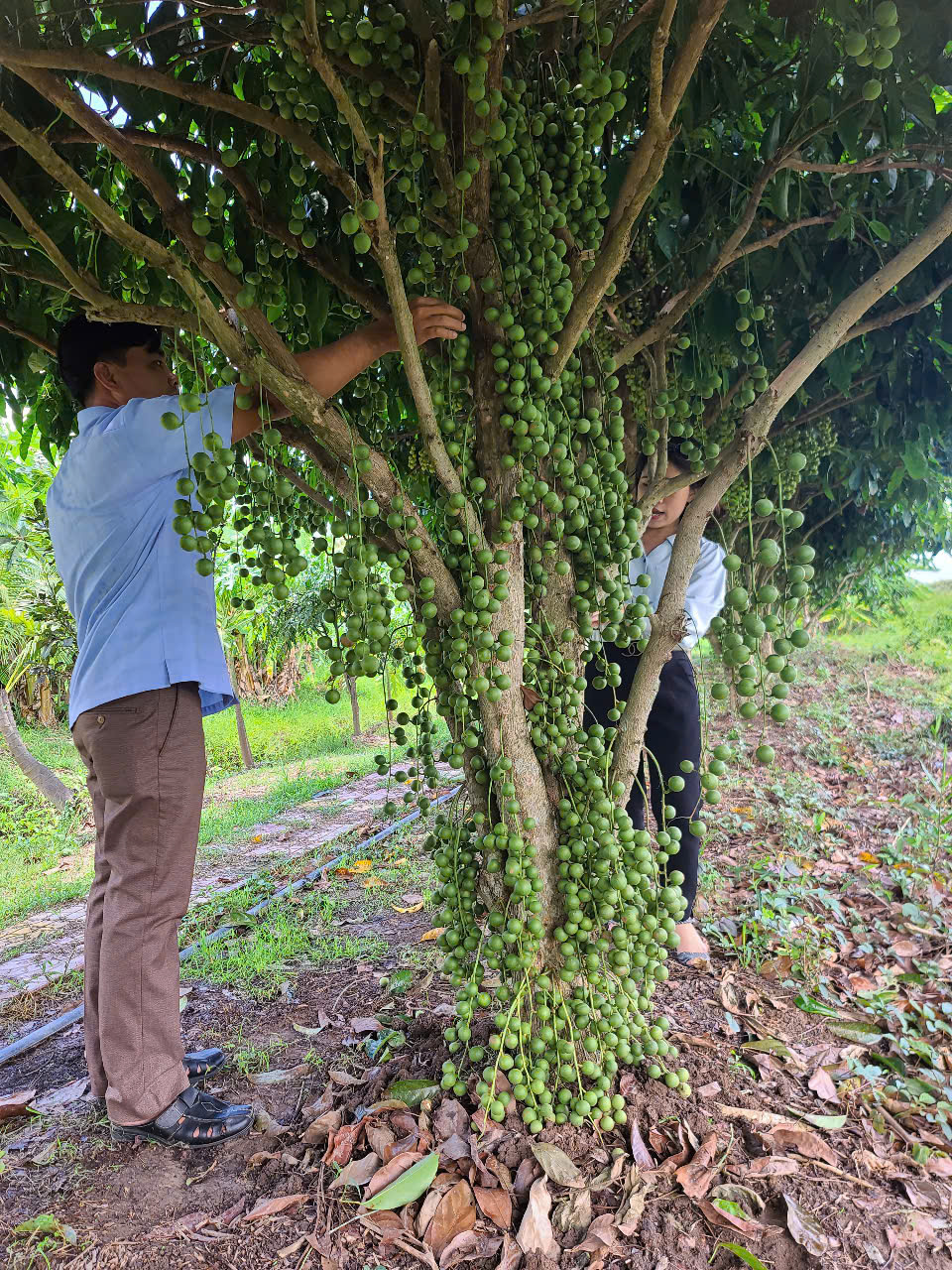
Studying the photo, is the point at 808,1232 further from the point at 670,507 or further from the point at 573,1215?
the point at 670,507

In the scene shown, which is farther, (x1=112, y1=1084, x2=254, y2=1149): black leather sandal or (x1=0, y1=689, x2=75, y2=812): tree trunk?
(x1=0, y1=689, x2=75, y2=812): tree trunk

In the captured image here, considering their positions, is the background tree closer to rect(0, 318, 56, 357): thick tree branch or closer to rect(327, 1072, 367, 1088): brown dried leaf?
rect(0, 318, 56, 357): thick tree branch

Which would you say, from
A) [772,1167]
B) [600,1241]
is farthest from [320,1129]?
[772,1167]

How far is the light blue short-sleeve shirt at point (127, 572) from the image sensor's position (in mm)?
1896

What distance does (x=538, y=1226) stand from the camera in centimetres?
160

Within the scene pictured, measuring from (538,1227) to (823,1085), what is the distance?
39.0 inches

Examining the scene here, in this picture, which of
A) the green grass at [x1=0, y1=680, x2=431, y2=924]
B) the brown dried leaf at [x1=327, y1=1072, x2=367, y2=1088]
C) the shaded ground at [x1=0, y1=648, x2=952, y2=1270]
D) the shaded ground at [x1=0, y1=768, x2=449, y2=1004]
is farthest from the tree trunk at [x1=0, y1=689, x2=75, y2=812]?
the brown dried leaf at [x1=327, y1=1072, x2=367, y2=1088]

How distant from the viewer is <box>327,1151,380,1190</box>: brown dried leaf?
69.2 inches

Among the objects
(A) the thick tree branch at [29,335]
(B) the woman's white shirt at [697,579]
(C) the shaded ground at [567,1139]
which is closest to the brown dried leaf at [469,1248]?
(C) the shaded ground at [567,1139]

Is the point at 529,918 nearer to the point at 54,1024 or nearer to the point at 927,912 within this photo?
the point at 54,1024

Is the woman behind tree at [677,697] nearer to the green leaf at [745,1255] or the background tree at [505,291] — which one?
the background tree at [505,291]

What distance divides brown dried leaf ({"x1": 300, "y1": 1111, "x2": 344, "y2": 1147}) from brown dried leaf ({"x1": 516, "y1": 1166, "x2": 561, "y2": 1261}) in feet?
1.87

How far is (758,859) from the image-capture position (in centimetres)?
422

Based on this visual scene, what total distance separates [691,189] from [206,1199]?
3.10 metres
